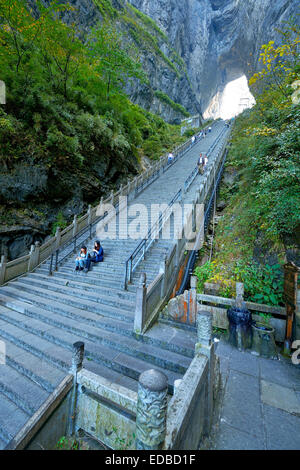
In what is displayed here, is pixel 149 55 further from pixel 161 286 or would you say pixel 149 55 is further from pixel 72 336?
pixel 72 336

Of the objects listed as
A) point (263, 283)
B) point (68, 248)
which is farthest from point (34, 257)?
point (263, 283)

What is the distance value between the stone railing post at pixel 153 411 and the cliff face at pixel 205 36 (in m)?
54.3

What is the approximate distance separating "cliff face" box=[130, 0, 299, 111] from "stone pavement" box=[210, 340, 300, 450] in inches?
2092

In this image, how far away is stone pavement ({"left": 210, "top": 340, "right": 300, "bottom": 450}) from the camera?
8.59 feet

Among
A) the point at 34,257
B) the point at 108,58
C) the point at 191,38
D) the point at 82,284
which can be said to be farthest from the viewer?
the point at 191,38

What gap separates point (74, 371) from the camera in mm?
2570

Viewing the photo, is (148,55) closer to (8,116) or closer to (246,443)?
(8,116)

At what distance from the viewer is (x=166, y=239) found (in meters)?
8.97

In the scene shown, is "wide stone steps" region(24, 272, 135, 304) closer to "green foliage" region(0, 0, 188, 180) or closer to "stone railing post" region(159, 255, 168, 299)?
"stone railing post" region(159, 255, 168, 299)

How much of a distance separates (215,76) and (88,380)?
8270cm

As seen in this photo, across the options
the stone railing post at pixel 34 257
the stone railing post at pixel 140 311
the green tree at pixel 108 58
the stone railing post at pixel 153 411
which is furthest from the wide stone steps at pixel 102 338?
the green tree at pixel 108 58

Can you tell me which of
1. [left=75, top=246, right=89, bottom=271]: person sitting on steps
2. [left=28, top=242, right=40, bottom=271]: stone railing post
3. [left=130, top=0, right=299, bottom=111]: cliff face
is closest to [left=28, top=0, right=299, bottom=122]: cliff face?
[left=130, top=0, right=299, bottom=111]: cliff face

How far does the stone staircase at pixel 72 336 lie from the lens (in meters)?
3.68

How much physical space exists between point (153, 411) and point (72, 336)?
158 inches
